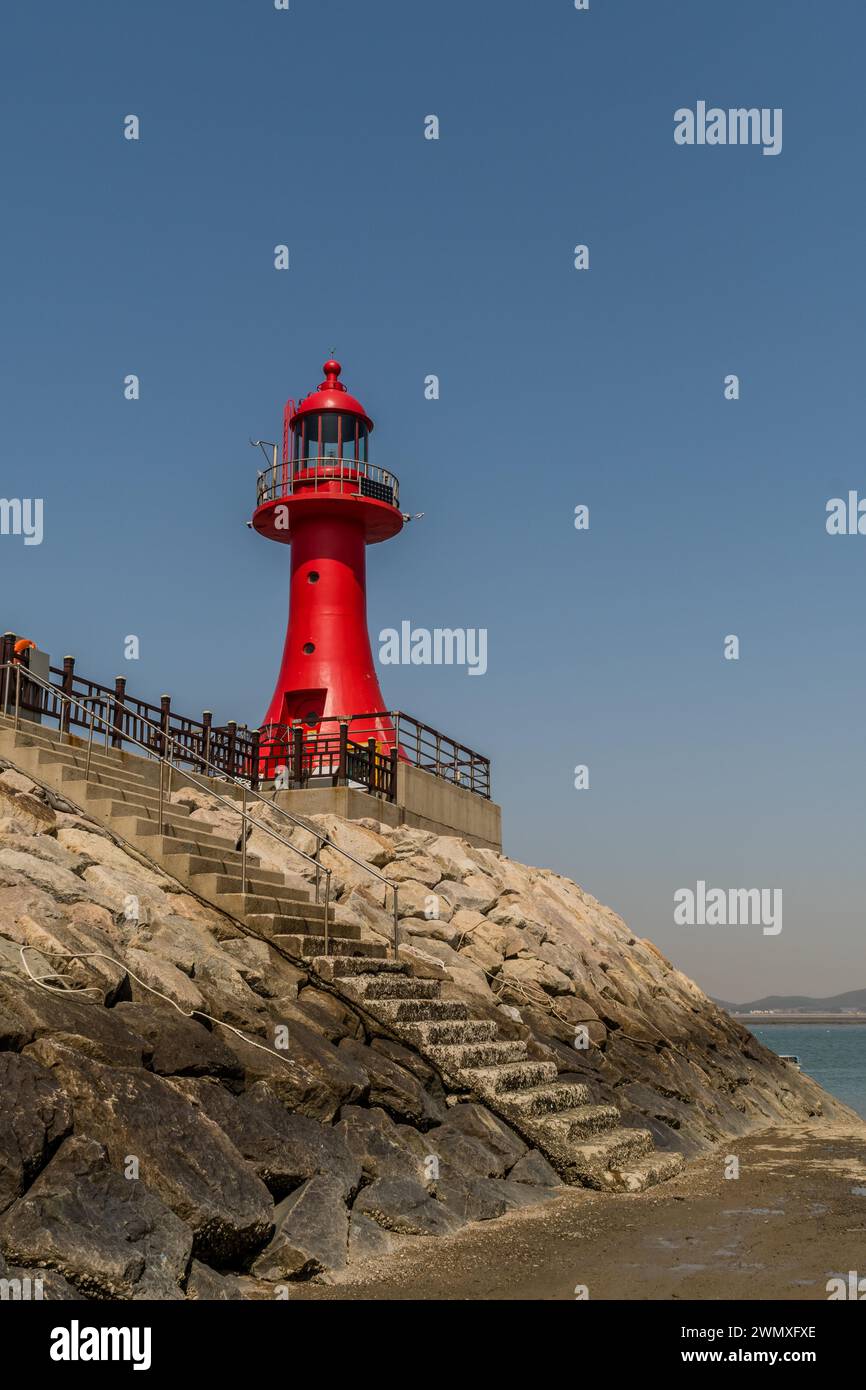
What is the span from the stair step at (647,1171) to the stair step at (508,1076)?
1247 mm

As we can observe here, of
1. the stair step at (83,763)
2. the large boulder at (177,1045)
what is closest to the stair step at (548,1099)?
the large boulder at (177,1045)

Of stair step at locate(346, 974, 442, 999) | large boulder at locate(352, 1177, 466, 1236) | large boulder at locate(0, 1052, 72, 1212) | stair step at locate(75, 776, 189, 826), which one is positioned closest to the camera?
large boulder at locate(0, 1052, 72, 1212)

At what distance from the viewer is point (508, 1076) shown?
1168 cm

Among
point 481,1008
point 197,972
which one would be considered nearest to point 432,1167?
point 197,972

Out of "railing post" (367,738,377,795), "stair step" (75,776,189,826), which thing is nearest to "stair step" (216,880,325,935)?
"stair step" (75,776,189,826)

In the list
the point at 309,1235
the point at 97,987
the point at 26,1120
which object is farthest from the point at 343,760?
the point at 26,1120

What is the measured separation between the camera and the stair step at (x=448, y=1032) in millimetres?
11422

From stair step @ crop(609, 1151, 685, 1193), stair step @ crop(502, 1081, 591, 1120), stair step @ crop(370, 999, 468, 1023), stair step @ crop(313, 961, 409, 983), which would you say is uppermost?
stair step @ crop(313, 961, 409, 983)

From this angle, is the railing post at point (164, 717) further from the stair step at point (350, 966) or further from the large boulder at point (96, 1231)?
the large boulder at point (96, 1231)

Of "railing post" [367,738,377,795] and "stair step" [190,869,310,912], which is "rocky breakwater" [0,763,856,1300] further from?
"railing post" [367,738,377,795]

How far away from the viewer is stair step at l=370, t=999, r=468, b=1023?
455 inches

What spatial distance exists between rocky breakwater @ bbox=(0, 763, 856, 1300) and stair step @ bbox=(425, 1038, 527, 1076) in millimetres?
199

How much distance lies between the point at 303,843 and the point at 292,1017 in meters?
7.60

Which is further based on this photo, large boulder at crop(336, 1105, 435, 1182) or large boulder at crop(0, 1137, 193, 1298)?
large boulder at crop(336, 1105, 435, 1182)
